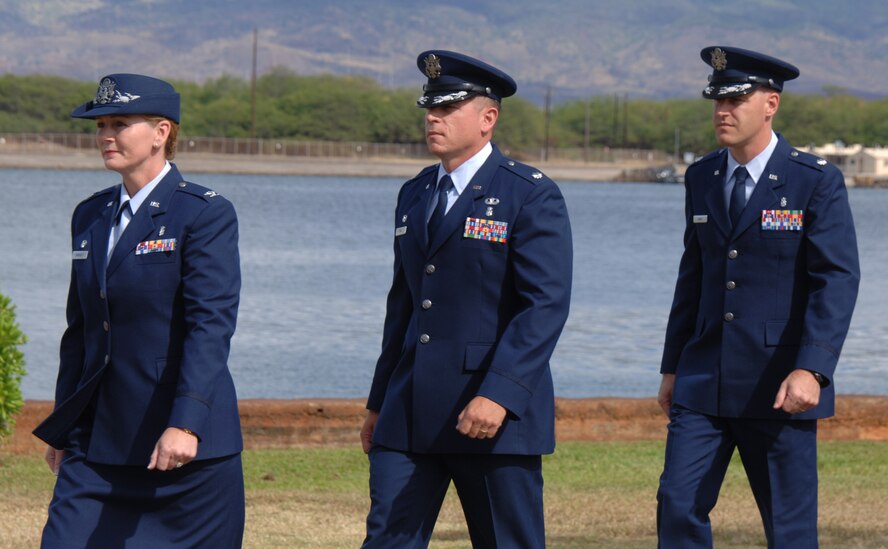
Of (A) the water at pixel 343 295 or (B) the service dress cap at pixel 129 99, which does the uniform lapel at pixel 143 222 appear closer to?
(B) the service dress cap at pixel 129 99

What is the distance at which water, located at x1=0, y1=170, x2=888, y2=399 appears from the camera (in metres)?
20.7

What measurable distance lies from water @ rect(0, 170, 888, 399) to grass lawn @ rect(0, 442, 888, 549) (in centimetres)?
855

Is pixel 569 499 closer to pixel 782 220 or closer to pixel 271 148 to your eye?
pixel 782 220

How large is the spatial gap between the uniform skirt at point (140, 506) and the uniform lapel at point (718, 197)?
1931 millimetres

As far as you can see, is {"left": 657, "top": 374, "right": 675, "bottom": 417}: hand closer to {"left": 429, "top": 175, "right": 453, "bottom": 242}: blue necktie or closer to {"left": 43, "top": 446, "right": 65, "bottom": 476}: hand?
{"left": 429, "top": 175, "right": 453, "bottom": 242}: blue necktie

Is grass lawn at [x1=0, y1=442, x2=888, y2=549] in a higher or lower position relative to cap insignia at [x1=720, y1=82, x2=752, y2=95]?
lower

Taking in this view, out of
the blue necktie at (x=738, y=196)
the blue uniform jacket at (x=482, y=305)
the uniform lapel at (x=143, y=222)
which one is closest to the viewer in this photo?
the uniform lapel at (x=143, y=222)

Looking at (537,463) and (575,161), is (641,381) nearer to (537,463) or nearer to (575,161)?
(537,463)

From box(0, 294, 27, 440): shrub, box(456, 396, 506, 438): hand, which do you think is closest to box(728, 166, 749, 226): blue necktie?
box(456, 396, 506, 438): hand

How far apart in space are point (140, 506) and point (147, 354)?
432 mm

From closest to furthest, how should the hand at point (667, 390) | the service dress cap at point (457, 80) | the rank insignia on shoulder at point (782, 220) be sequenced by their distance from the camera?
1. the service dress cap at point (457, 80)
2. the rank insignia on shoulder at point (782, 220)
3. the hand at point (667, 390)

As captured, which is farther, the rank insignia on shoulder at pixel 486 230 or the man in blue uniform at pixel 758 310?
the man in blue uniform at pixel 758 310

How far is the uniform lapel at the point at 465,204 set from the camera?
5.23 meters

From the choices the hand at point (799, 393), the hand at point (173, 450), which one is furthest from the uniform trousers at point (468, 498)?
the hand at point (799, 393)
